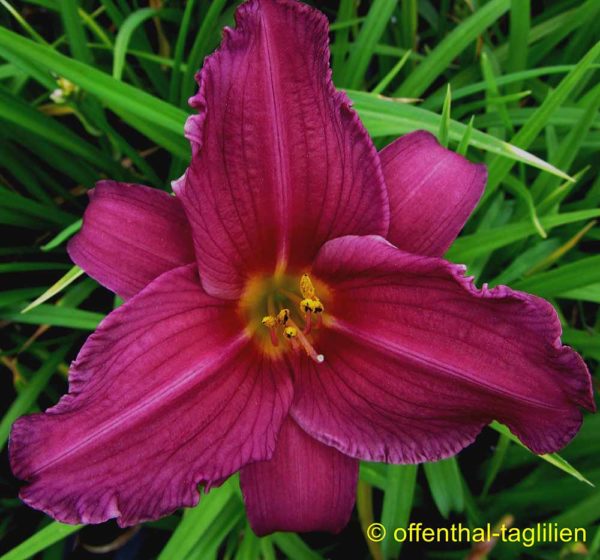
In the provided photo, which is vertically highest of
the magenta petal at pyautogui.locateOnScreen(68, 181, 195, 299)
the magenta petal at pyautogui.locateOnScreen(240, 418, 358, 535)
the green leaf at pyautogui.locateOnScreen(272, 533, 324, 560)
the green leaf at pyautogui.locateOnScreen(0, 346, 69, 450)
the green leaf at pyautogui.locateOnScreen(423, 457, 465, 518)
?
the magenta petal at pyautogui.locateOnScreen(68, 181, 195, 299)

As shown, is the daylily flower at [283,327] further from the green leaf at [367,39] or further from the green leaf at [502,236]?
the green leaf at [367,39]

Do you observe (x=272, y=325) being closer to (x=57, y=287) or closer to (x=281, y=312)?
(x=281, y=312)

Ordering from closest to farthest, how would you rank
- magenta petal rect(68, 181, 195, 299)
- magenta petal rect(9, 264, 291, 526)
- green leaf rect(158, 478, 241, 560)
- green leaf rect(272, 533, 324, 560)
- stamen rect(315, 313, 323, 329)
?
magenta petal rect(9, 264, 291, 526)
magenta petal rect(68, 181, 195, 299)
stamen rect(315, 313, 323, 329)
green leaf rect(158, 478, 241, 560)
green leaf rect(272, 533, 324, 560)

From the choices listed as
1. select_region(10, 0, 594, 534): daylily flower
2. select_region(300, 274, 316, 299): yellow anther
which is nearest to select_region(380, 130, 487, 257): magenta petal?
select_region(10, 0, 594, 534): daylily flower

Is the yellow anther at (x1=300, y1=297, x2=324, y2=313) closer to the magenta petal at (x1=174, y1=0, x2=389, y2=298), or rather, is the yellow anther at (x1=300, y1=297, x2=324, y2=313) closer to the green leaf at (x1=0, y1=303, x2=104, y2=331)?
the magenta petal at (x1=174, y1=0, x2=389, y2=298)

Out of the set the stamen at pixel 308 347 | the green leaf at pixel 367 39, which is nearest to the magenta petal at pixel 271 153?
the stamen at pixel 308 347

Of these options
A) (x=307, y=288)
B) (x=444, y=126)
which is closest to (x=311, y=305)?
(x=307, y=288)

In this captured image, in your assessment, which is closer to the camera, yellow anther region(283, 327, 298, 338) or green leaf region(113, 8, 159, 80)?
yellow anther region(283, 327, 298, 338)

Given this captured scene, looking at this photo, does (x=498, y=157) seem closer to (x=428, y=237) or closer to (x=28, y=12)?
(x=428, y=237)

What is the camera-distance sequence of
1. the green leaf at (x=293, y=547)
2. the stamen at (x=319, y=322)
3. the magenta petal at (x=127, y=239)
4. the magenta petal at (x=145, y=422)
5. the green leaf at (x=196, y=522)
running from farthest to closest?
1. the green leaf at (x=293, y=547)
2. the green leaf at (x=196, y=522)
3. the stamen at (x=319, y=322)
4. the magenta petal at (x=127, y=239)
5. the magenta petal at (x=145, y=422)
